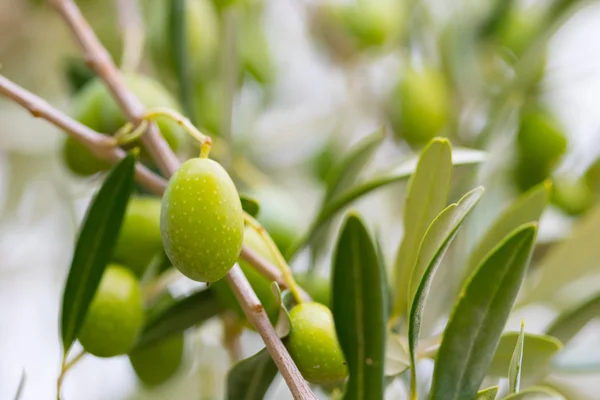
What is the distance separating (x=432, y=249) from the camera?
1.75 feet

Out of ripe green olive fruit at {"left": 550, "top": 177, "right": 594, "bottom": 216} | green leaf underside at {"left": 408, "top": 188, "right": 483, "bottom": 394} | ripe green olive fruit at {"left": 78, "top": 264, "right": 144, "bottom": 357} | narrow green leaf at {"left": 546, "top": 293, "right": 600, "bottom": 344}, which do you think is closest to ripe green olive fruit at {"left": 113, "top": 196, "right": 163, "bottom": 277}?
ripe green olive fruit at {"left": 78, "top": 264, "right": 144, "bottom": 357}

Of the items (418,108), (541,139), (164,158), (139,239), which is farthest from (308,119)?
(164,158)

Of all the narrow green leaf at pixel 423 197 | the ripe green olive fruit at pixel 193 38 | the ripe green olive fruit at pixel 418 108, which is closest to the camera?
the narrow green leaf at pixel 423 197

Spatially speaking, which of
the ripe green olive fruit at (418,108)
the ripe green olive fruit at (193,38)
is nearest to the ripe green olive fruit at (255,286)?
the ripe green olive fruit at (193,38)

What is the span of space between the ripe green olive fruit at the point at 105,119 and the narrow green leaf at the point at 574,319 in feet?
1.47

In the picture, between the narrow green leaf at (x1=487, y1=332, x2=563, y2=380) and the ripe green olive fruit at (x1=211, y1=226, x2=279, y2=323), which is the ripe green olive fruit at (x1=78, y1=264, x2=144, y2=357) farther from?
the narrow green leaf at (x1=487, y1=332, x2=563, y2=380)

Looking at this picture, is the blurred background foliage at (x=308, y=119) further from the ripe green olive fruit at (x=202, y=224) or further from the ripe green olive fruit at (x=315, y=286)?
the ripe green olive fruit at (x=202, y=224)

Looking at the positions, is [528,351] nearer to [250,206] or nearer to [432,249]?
[432,249]

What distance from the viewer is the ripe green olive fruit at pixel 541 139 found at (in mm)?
1104

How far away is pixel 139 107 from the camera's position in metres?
0.66

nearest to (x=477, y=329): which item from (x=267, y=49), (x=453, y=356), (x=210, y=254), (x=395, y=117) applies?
(x=453, y=356)

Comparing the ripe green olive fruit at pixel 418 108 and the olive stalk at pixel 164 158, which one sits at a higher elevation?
the olive stalk at pixel 164 158

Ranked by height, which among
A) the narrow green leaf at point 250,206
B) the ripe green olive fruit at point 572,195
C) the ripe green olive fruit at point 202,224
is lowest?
the ripe green olive fruit at point 572,195

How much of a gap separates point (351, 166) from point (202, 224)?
0.34 metres
